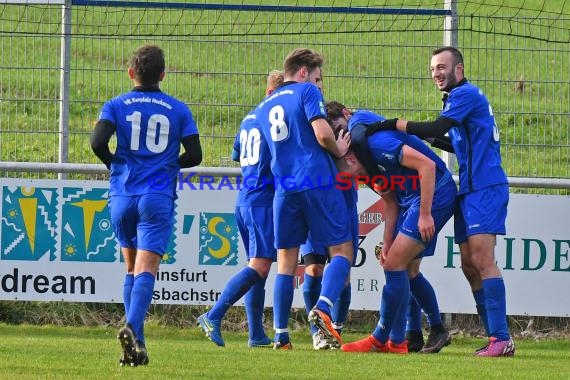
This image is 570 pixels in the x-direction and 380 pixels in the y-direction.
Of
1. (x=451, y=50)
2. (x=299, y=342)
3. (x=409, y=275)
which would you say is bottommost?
(x=299, y=342)

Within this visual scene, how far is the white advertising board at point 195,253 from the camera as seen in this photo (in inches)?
454

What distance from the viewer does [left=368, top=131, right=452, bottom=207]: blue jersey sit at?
29.8 ft

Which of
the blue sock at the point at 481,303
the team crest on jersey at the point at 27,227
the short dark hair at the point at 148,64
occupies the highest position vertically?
the short dark hair at the point at 148,64

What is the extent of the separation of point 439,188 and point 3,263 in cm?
A: 433

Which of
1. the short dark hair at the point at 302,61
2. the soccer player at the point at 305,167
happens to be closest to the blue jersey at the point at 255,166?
the soccer player at the point at 305,167

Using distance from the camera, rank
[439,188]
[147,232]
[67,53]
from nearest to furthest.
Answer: [147,232] < [439,188] < [67,53]

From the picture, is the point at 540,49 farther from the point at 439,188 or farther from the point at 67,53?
the point at 67,53

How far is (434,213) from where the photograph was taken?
9.27m

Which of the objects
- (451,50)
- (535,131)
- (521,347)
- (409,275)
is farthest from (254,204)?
(535,131)

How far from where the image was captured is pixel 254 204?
32.2ft

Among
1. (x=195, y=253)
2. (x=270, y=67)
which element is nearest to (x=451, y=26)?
(x=270, y=67)

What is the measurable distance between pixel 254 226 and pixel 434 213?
1.45 meters

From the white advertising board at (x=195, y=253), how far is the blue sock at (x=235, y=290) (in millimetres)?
1797

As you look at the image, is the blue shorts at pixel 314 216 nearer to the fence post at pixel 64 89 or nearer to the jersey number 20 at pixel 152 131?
the jersey number 20 at pixel 152 131
